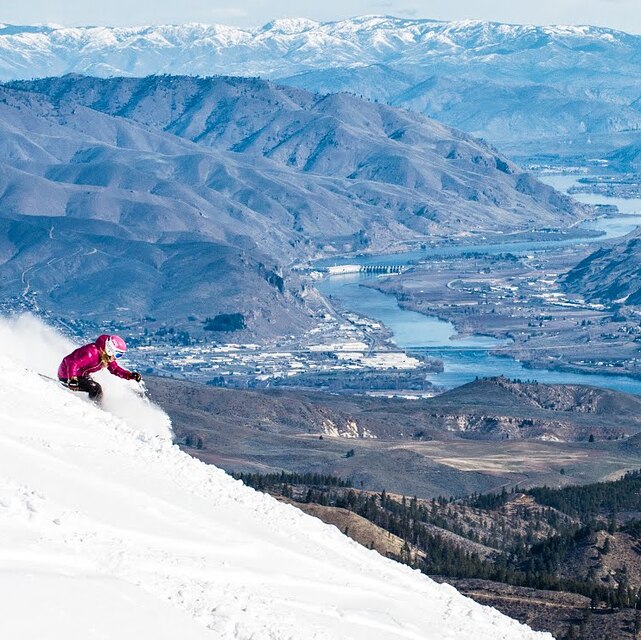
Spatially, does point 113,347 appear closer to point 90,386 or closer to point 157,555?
point 90,386

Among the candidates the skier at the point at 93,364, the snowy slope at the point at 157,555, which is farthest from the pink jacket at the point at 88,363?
the snowy slope at the point at 157,555

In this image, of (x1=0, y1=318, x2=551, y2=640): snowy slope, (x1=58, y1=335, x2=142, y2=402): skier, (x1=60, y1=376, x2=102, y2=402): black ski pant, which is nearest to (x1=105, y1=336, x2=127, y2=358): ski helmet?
(x1=58, y1=335, x2=142, y2=402): skier

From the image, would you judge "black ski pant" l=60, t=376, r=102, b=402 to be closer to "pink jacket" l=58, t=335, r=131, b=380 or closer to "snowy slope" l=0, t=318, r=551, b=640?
"pink jacket" l=58, t=335, r=131, b=380

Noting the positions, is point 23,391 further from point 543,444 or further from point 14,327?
point 543,444

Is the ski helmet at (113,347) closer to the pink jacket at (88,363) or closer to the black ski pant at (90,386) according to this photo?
the pink jacket at (88,363)

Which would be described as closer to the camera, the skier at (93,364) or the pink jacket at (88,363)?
the skier at (93,364)

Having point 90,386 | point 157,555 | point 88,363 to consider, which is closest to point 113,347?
point 88,363
